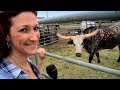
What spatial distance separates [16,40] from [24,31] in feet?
0.16

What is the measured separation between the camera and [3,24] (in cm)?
89

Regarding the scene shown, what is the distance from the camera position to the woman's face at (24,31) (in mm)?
868

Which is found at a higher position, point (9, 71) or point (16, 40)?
point (16, 40)

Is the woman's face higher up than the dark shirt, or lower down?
higher up

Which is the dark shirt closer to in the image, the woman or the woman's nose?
the woman

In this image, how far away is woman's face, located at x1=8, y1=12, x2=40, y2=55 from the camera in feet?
2.85

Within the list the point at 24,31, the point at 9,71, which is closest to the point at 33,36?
the point at 24,31

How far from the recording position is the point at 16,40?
2.93 feet

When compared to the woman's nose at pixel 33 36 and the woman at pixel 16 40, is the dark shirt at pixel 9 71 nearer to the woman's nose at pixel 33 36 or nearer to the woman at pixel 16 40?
the woman at pixel 16 40

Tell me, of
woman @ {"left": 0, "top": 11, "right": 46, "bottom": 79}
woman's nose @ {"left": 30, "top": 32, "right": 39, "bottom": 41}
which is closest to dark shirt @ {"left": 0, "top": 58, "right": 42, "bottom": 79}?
woman @ {"left": 0, "top": 11, "right": 46, "bottom": 79}

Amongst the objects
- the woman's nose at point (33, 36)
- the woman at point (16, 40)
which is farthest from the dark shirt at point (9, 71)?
the woman's nose at point (33, 36)

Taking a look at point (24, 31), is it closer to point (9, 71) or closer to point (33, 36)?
point (33, 36)

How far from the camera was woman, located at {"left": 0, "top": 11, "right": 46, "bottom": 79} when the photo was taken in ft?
2.86
